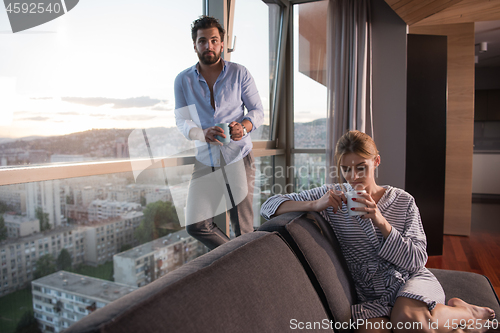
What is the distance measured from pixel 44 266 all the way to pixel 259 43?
8.85 ft

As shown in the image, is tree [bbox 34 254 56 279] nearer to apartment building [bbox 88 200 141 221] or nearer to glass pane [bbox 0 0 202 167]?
apartment building [bbox 88 200 141 221]

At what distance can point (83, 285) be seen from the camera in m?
1.79

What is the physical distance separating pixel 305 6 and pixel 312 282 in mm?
3512

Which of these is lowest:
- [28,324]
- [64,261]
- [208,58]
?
[28,324]

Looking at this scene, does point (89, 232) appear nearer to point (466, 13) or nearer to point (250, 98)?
point (250, 98)

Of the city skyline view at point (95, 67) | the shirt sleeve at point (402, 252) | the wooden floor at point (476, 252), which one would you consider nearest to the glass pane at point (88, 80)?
the city skyline view at point (95, 67)

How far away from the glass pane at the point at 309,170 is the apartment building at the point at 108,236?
7.88ft

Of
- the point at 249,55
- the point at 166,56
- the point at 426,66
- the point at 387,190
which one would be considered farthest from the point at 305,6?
the point at 387,190

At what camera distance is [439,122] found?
3.34 meters

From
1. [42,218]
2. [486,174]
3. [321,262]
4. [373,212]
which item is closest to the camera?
[321,262]

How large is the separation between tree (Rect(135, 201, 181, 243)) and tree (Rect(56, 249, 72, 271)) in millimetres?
471

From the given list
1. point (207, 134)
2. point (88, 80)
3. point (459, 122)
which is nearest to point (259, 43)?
point (207, 134)

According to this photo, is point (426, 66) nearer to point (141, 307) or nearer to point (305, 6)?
point (305, 6)

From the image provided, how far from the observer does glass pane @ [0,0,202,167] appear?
4.77 feet
